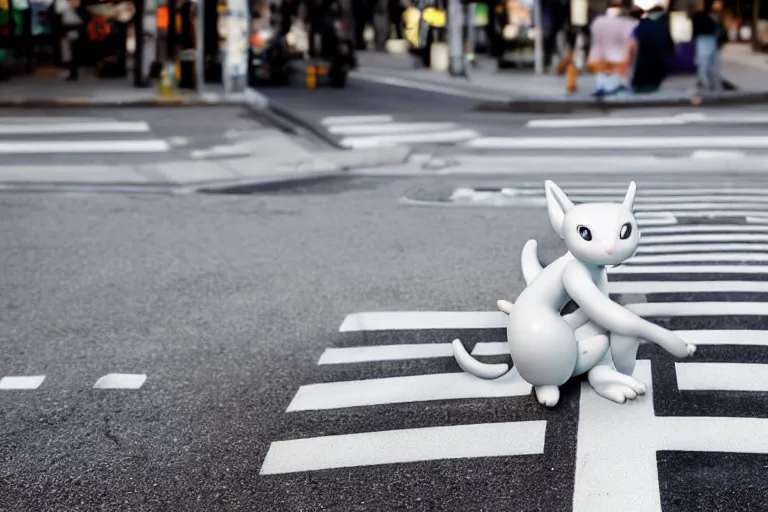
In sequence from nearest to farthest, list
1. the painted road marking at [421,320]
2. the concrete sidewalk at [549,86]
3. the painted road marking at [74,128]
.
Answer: the painted road marking at [421,320] < the painted road marking at [74,128] < the concrete sidewalk at [549,86]

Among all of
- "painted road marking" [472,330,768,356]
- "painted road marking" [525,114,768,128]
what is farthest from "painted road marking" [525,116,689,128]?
"painted road marking" [472,330,768,356]

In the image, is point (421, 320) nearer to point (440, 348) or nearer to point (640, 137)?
point (440, 348)

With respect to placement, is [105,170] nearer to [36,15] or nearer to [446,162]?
[446,162]

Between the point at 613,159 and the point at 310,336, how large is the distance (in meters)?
10.2

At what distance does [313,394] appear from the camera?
5953mm

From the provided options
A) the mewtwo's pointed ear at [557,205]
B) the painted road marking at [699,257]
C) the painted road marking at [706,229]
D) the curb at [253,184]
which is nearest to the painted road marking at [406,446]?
the mewtwo's pointed ear at [557,205]

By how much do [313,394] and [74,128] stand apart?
15.8m

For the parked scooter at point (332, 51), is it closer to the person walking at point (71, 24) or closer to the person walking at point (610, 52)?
the person walking at point (71, 24)

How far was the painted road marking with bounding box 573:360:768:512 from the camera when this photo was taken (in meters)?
4.52

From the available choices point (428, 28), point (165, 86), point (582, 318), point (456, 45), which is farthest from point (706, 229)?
point (428, 28)

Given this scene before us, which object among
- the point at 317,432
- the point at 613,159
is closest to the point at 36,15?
the point at 613,159

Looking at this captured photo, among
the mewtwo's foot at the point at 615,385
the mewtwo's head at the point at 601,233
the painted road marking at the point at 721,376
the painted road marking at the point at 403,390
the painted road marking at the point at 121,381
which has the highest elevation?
the mewtwo's head at the point at 601,233

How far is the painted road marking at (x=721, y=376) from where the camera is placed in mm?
5816

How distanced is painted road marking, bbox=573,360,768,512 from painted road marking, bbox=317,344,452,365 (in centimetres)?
113
